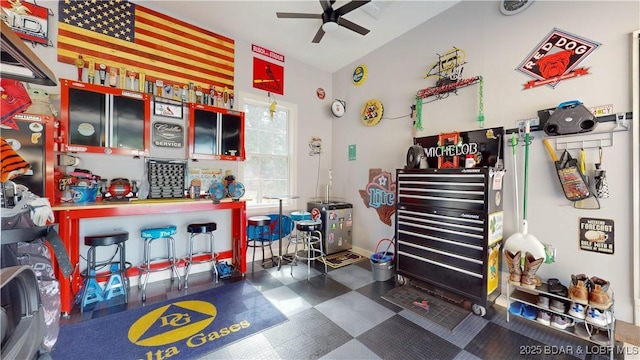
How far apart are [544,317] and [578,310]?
0.80 ft

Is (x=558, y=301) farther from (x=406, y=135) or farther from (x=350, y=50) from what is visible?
(x=350, y=50)

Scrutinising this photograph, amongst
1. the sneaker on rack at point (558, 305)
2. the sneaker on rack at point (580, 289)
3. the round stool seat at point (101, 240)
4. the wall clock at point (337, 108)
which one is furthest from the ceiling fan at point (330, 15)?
the sneaker on rack at point (558, 305)

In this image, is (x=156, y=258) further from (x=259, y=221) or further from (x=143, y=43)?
(x=143, y=43)

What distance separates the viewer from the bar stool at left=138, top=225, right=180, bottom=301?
273 centimetres

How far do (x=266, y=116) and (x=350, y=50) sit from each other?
1.78m

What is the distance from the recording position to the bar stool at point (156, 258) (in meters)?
2.73

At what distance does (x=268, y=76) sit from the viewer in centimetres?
397

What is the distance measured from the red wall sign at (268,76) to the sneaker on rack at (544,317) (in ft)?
13.9

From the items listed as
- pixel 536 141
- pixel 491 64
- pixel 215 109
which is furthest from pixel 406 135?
pixel 215 109

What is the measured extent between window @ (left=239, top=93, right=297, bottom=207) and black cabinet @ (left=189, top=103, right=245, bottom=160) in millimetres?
353

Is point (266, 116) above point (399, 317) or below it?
above

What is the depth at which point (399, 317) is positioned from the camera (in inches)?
92.1

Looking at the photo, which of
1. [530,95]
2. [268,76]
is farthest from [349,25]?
[530,95]

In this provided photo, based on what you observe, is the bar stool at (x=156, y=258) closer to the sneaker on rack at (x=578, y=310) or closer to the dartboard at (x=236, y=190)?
the dartboard at (x=236, y=190)
